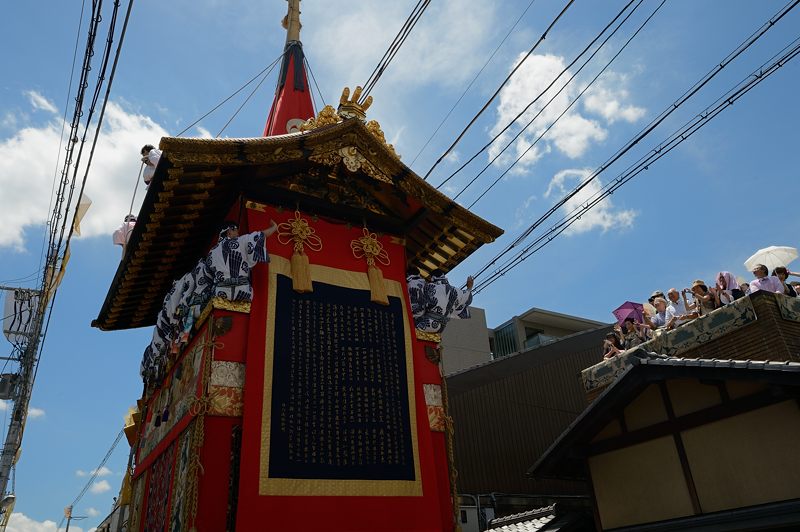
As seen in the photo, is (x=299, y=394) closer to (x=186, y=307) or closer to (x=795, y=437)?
(x=186, y=307)

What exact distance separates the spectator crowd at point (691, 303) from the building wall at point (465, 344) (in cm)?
1248

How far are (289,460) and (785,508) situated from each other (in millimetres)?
5617

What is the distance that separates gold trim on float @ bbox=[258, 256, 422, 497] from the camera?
6113mm

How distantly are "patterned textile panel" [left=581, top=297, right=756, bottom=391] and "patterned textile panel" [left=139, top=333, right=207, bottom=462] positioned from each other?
624 cm

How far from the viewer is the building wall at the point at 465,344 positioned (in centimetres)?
2364

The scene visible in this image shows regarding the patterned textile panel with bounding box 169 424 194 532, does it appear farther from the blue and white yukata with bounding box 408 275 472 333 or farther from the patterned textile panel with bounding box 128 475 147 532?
the blue and white yukata with bounding box 408 275 472 333

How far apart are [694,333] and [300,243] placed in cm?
689

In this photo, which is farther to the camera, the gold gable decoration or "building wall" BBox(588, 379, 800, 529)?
the gold gable decoration

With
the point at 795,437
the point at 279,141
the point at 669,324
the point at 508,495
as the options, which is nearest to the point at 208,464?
the point at 279,141

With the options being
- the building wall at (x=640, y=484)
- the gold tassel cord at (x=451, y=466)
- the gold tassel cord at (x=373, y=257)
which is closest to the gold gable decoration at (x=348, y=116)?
the gold tassel cord at (x=373, y=257)

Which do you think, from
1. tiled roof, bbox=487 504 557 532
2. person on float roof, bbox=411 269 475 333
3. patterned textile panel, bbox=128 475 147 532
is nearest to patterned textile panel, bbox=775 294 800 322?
person on float roof, bbox=411 269 475 333

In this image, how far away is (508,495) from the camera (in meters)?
15.2

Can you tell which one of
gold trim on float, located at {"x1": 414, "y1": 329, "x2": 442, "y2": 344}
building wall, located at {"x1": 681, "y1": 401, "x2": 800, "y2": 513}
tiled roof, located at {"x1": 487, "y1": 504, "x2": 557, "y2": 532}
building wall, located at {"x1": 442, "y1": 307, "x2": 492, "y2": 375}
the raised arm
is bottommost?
tiled roof, located at {"x1": 487, "y1": 504, "x2": 557, "y2": 532}

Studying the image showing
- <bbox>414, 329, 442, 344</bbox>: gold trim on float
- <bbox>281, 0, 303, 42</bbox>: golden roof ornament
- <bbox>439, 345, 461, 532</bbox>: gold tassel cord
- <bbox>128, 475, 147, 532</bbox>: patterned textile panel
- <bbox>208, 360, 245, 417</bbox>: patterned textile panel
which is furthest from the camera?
<bbox>281, 0, 303, 42</bbox>: golden roof ornament
